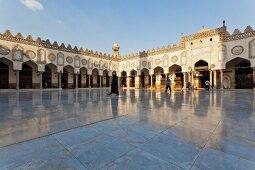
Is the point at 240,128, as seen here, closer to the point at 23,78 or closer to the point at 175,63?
the point at 175,63

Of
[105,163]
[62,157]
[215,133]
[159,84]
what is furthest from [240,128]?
[159,84]

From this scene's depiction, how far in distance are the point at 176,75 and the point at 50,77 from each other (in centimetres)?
2308

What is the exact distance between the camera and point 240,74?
22156 millimetres

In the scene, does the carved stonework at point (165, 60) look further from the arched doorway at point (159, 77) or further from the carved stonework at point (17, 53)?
the carved stonework at point (17, 53)

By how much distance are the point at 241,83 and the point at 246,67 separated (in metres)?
3.55

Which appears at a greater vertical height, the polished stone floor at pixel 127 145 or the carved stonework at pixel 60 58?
the carved stonework at pixel 60 58

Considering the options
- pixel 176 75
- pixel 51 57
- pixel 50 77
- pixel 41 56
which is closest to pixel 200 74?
pixel 176 75

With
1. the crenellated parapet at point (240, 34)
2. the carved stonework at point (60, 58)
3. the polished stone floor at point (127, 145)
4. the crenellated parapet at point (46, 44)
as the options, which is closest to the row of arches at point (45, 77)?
the carved stonework at point (60, 58)

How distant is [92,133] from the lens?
270 cm

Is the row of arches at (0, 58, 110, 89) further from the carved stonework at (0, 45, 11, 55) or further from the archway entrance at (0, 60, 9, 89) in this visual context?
the carved stonework at (0, 45, 11, 55)

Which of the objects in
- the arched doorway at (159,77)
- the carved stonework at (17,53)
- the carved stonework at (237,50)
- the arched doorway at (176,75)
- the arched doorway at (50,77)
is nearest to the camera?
the carved stonework at (237,50)

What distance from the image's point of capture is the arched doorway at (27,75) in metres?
23.3

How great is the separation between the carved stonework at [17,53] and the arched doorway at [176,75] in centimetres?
2403

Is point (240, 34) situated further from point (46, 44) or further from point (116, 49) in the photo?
point (46, 44)
